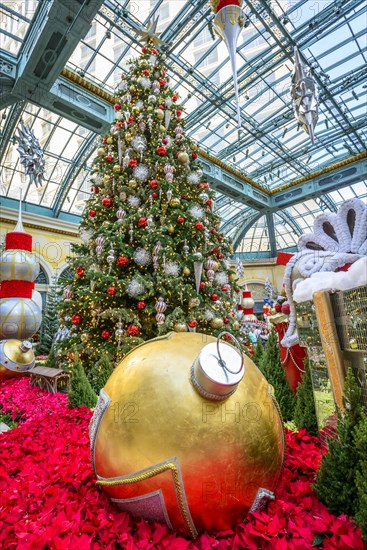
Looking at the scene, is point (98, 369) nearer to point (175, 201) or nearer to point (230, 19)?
point (175, 201)

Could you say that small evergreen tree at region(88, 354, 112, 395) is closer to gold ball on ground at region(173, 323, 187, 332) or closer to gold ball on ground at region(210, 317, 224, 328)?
gold ball on ground at region(173, 323, 187, 332)

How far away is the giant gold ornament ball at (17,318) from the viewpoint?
23.3ft

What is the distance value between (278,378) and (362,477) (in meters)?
1.99

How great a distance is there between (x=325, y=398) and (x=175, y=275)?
3.26 meters

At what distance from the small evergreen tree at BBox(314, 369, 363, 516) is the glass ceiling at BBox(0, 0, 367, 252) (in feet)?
34.6

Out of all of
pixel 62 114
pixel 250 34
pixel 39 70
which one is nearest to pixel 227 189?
pixel 250 34

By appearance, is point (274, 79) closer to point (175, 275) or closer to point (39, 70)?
point (39, 70)

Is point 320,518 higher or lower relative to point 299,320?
lower

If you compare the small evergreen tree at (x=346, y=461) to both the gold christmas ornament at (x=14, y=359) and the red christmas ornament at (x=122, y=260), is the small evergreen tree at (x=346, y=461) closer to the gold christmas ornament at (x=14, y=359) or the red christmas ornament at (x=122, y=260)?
the red christmas ornament at (x=122, y=260)

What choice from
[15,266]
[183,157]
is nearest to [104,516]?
[183,157]

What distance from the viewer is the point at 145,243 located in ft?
16.2

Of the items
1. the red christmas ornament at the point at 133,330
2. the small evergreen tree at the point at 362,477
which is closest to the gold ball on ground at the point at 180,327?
the red christmas ornament at the point at 133,330

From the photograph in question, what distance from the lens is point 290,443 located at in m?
2.38

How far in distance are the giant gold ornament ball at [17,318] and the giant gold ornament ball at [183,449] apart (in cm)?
642
